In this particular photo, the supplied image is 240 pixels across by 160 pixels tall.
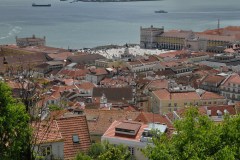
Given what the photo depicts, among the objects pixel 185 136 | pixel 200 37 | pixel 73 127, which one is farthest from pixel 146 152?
pixel 200 37

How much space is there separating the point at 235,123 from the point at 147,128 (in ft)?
14.6

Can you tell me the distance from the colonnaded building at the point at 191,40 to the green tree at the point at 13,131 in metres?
50.7

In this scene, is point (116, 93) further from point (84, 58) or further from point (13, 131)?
point (84, 58)

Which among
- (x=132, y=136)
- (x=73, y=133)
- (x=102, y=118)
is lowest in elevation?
(x=102, y=118)

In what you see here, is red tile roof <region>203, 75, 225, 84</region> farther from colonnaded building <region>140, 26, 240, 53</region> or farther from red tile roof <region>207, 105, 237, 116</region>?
colonnaded building <region>140, 26, 240, 53</region>

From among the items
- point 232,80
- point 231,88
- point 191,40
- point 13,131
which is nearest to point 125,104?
point 231,88

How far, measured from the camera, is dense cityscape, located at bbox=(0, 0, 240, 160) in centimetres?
636

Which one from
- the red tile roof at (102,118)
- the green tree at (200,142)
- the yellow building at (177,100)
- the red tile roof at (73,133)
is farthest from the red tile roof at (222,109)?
the green tree at (200,142)

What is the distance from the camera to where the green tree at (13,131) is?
6.07 m

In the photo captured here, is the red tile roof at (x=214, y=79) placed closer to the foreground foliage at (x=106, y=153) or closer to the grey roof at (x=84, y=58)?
the grey roof at (x=84, y=58)

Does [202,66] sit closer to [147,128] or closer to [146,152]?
[147,128]

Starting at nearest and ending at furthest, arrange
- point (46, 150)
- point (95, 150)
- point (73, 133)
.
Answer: point (46, 150) < point (95, 150) < point (73, 133)

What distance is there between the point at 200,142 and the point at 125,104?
1530 centimetres

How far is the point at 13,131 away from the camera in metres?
6.19
